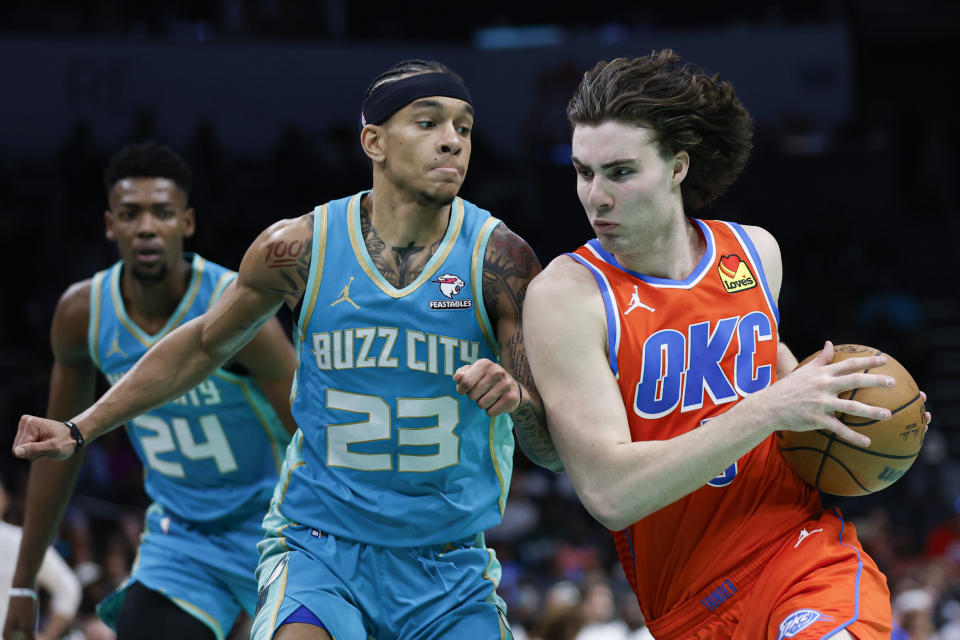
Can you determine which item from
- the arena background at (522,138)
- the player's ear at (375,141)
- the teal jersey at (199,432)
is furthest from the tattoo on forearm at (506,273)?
the arena background at (522,138)

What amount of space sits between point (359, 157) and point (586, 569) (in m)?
7.52

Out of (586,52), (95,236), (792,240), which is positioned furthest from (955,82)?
(95,236)

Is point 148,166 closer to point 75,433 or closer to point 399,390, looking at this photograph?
point 75,433

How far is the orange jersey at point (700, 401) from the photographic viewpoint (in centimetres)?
339

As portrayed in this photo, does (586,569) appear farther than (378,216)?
Yes

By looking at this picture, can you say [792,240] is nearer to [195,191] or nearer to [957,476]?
[957,476]

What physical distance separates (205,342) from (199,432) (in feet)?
3.27

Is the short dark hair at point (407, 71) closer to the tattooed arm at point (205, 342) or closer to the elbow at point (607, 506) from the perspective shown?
the tattooed arm at point (205, 342)

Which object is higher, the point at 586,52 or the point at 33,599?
the point at 586,52

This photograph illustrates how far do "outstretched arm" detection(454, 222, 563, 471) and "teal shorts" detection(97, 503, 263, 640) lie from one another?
171 centimetres

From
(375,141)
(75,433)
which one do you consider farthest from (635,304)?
(75,433)

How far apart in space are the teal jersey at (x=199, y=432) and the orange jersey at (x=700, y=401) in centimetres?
190

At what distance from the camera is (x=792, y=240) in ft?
55.0

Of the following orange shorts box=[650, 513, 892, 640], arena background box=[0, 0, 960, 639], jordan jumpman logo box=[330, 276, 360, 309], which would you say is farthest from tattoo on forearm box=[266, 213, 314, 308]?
arena background box=[0, 0, 960, 639]
